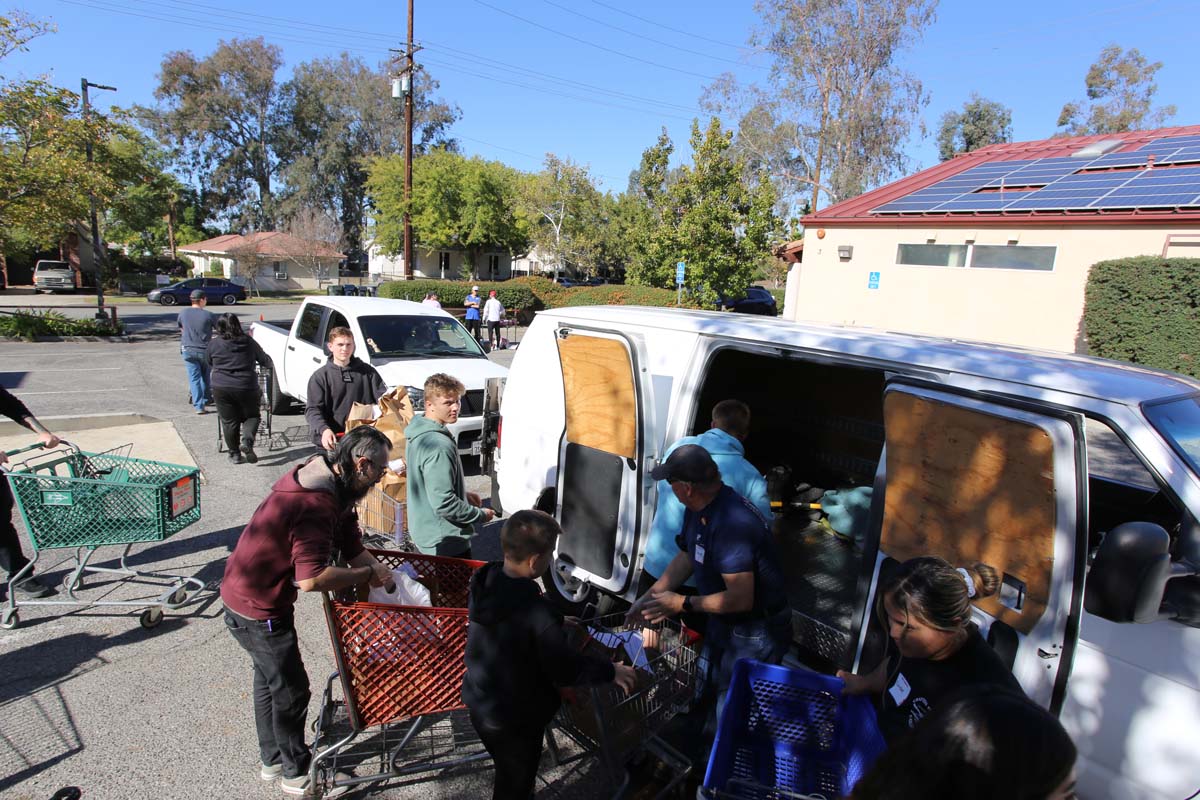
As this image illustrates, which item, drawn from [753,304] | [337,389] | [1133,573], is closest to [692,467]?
[1133,573]

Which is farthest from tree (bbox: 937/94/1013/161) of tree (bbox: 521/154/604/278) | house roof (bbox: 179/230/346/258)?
house roof (bbox: 179/230/346/258)

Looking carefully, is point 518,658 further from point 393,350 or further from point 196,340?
point 196,340

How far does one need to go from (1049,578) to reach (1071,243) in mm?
14986

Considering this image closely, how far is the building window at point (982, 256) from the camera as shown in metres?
14.6

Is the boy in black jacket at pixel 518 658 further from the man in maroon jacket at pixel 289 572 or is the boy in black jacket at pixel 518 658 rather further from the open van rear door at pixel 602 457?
the open van rear door at pixel 602 457

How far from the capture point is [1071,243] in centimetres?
1409

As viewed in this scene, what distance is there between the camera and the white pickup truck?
7.93 metres

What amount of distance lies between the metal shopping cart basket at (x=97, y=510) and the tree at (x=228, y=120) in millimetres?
65252

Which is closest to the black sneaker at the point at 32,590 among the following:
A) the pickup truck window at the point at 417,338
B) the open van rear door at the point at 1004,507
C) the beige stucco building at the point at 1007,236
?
the pickup truck window at the point at 417,338

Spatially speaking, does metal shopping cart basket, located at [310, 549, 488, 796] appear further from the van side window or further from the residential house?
the residential house

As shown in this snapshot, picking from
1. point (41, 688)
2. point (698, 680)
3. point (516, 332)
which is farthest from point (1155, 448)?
point (516, 332)

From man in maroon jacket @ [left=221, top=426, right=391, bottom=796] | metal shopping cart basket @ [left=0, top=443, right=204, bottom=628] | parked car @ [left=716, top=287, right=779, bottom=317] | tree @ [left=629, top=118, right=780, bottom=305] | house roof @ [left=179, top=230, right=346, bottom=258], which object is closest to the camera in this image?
man in maroon jacket @ [left=221, top=426, right=391, bottom=796]

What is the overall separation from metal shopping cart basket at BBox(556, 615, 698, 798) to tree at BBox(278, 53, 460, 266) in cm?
6223

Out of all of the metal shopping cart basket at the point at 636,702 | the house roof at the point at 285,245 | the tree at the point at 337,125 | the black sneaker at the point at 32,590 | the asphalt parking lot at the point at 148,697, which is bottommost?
the asphalt parking lot at the point at 148,697
